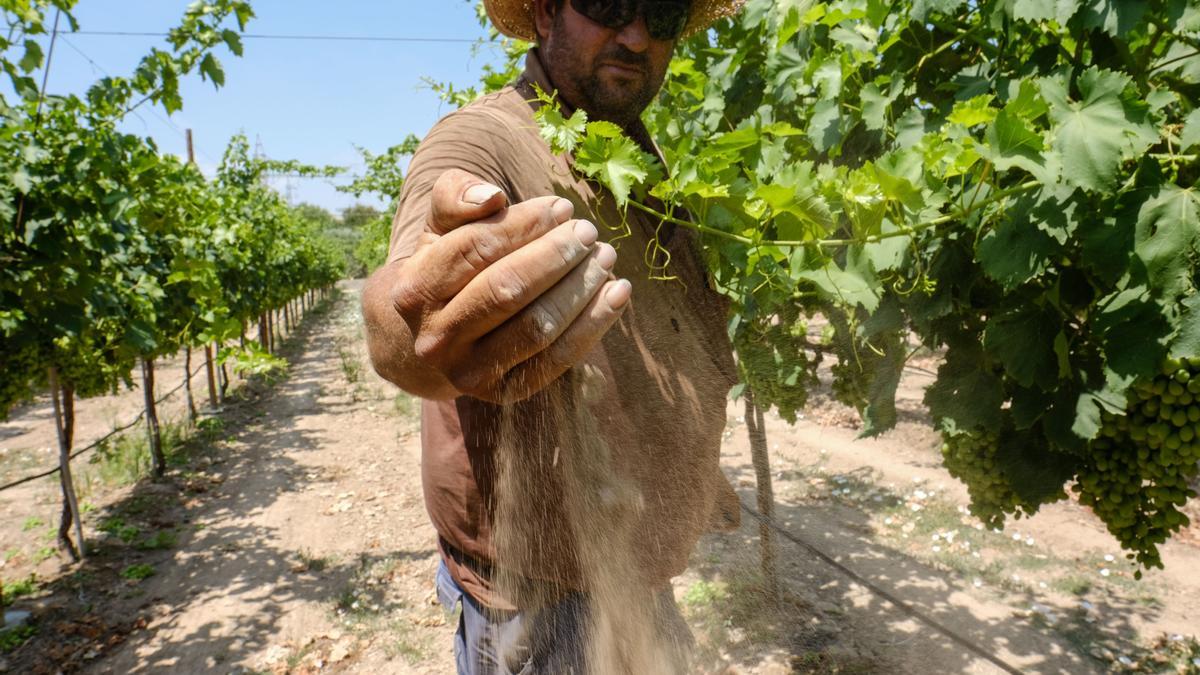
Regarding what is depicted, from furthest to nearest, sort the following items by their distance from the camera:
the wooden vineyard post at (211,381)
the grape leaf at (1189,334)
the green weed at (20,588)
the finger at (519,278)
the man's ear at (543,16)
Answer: the wooden vineyard post at (211,381) → the green weed at (20,588) → the man's ear at (543,16) → the grape leaf at (1189,334) → the finger at (519,278)

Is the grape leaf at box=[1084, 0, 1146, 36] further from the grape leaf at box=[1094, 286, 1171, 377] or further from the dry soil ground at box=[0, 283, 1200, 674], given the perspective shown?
the dry soil ground at box=[0, 283, 1200, 674]

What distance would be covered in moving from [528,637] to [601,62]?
1284 millimetres

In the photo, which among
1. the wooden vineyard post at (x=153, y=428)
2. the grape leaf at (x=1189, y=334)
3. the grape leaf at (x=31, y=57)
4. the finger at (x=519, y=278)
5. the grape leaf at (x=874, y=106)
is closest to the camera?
the finger at (x=519, y=278)

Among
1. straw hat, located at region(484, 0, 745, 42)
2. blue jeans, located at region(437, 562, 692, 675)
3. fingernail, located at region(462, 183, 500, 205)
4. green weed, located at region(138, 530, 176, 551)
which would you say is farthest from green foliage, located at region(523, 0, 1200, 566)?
green weed, located at region(138, 530, 176, 551)

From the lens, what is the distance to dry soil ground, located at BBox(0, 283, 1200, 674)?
4367mm

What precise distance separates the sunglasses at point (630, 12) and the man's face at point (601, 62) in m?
0.01

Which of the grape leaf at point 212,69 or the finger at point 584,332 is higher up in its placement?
the grape leaf at point 212,69

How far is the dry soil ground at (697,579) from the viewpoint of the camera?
172 inches

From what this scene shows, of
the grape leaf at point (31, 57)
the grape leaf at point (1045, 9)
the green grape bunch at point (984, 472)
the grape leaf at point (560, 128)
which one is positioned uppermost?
the grape leaf at point (31, 57)

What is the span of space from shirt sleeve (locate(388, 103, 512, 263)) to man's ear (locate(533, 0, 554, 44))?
0.36 m

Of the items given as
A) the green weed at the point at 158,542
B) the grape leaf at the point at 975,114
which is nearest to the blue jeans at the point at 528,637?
the grape leaf at the point at 975,114

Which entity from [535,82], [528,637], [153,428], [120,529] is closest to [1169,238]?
[535,82]

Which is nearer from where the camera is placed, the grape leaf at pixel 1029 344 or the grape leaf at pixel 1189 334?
the grape leaf at pixel 1189 334

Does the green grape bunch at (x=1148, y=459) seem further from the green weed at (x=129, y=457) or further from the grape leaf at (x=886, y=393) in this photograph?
the green weed at (x=129, y=457)
